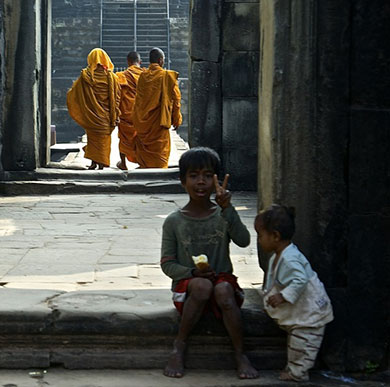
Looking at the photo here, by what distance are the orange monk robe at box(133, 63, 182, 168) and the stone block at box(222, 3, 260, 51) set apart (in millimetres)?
2153

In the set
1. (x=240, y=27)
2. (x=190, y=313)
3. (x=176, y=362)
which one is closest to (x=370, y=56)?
(x=190, y=313)

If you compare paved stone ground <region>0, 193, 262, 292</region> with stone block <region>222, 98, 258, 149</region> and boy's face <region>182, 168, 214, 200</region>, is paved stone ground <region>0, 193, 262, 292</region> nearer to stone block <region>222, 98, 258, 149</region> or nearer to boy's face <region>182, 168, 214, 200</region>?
stone block <region>222, 98, 258, 149</region>

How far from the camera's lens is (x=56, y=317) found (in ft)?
13.9

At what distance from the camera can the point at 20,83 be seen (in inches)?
412

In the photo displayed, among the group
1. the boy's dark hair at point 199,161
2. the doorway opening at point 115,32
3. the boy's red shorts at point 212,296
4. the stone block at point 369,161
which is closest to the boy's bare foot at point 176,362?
the boy's red shorts at point 212,296

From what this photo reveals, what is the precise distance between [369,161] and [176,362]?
1237 millimetres

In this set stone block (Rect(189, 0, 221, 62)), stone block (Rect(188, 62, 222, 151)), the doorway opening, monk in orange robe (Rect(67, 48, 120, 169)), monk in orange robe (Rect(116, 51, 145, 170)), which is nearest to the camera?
stone block (Rect(189, 0, 221, 62))

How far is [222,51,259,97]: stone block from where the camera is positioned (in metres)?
10.6

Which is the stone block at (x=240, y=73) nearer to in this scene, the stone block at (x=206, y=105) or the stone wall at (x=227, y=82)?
the stone wall at (x=227, y=82)

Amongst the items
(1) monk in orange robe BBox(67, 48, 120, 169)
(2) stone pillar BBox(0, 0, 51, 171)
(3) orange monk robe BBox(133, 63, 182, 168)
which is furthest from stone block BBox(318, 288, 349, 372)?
(1) monk in orange robe BBox(67, 48, 120, 169)

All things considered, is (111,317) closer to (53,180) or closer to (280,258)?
(280,258)

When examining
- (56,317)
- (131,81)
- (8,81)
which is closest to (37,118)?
(8,81)

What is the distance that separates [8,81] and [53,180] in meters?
1.22

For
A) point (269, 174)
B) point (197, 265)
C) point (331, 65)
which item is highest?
point (331, 65)
